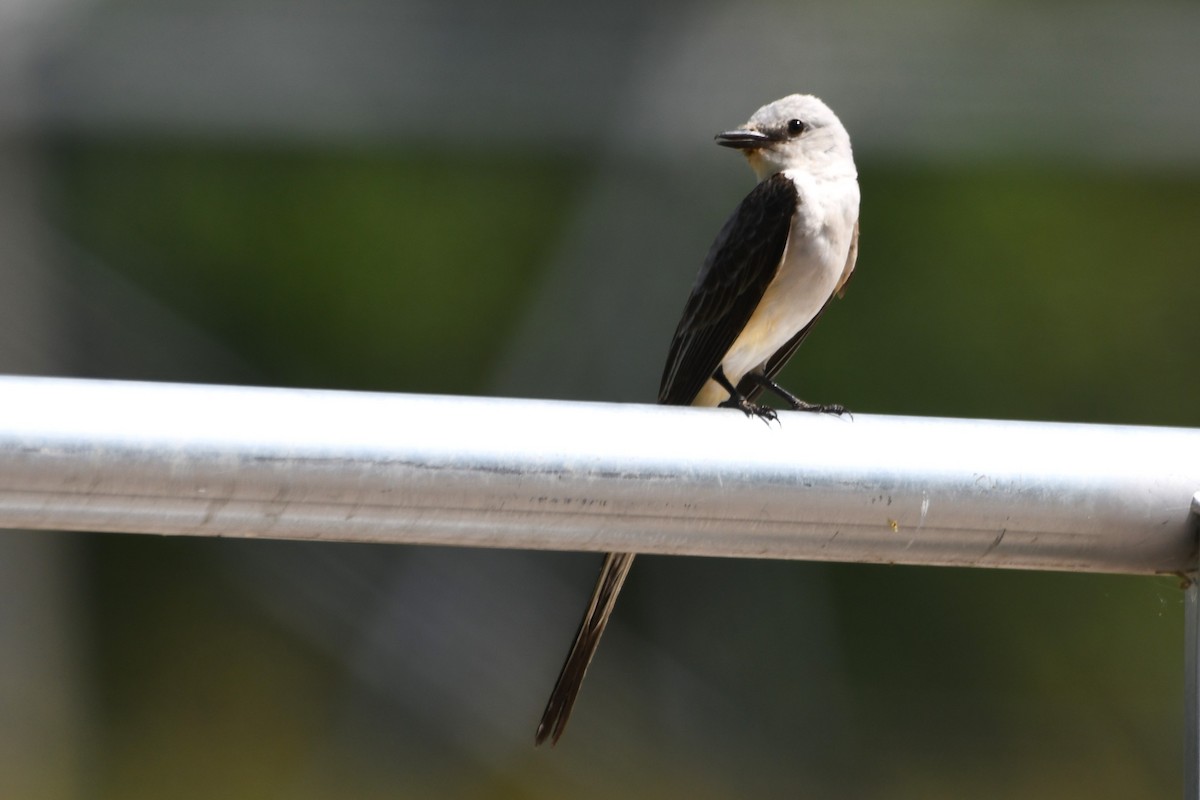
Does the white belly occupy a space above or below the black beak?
below

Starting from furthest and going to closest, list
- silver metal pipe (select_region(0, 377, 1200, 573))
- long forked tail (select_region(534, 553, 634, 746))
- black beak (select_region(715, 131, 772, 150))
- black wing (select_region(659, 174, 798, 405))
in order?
black beak (select_region(715, 131, 772, 150))
black wing (select_region(659, 174, 798, 405))
long forked tail (select_region(534, 553, 634, 746))
silver metal pipe (select_region(0, 377, 1200, 573))

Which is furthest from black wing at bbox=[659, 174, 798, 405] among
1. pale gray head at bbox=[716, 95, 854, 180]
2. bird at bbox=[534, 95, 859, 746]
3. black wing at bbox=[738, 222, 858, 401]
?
black wing at bbox=[738, 222, 858, 401]

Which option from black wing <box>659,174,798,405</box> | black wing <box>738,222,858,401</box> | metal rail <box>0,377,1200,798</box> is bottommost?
black wing <box>738,222,858,401</box>

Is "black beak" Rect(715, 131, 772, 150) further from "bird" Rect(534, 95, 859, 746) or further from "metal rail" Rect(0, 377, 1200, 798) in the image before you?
"metal rail" Rect(0, 377, 1200, 798)

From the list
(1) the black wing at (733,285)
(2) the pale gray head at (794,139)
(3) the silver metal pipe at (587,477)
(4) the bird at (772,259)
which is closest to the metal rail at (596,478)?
(3) the silver metal pipe at (587,477)

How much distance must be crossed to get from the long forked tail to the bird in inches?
28.2

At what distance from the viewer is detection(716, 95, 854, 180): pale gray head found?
2.36 m

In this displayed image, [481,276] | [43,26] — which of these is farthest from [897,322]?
[43,26]

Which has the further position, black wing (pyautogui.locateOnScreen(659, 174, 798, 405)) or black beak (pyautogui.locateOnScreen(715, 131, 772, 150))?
black beak (pyautogui.locateOnScreen(715, 131, 772, 150))

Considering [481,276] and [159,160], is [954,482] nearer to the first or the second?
[481,276]

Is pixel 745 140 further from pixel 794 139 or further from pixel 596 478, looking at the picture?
pixel 596 478

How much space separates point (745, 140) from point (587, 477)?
1751 mm

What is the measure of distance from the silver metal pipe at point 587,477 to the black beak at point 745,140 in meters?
1.65

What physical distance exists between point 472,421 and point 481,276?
392cm
